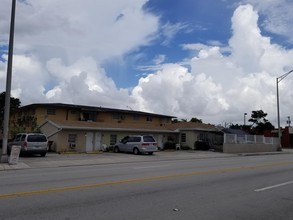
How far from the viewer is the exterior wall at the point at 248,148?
4312 cm

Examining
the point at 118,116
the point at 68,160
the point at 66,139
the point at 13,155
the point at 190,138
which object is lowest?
the point at 68,160

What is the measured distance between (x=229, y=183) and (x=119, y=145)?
79.3 ft

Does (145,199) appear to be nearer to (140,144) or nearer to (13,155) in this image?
(13,155)

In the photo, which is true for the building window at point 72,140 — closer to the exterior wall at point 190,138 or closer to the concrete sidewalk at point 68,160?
the concrete sidewalk at point 68,160

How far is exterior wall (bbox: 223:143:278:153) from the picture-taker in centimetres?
4312

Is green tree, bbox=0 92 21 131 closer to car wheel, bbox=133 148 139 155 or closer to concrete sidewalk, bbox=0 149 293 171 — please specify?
concrete sidewalk, bbox=0 149 293 171

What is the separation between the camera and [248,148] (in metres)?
46.2

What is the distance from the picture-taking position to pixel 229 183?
12992 mm

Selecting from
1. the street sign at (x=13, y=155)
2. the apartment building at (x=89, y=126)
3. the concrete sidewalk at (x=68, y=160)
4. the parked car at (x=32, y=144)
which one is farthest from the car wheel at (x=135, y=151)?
the street sign at (x=13, y=155)

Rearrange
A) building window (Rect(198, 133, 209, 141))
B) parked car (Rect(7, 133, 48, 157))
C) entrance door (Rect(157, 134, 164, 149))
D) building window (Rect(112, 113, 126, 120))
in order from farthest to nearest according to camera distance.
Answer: building window (Rect(198, 133, 209, 141)) → building window (Rect(112, 113, 126, 120)) → entrance door (Rect(157, 134, 164, 149)) → parked car (Rect(7, 133, 48, 157))

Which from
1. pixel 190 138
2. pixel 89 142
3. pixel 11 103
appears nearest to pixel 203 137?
pixel 190 138

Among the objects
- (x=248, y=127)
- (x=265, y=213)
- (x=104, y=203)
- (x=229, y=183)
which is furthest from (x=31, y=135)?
(x=248, y=127)

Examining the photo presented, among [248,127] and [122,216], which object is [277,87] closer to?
[248,127]

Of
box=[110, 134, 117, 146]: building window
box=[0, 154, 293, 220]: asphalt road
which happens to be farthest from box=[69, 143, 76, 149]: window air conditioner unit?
box=[0, 154, 293, 220]: asphalt road
